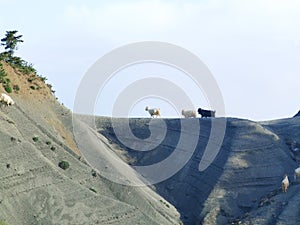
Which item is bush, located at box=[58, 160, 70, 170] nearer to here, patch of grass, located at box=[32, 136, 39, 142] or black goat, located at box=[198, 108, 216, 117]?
patch of grass, located at box=[32, 136, 39, 142]

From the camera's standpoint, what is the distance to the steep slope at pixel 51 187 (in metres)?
60.7

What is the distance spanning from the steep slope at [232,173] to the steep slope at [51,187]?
5557 millimetres

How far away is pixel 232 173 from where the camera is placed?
86.9m

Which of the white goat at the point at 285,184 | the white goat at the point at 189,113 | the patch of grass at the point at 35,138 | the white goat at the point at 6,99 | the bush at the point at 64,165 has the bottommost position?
the white goat at the point at 285,184

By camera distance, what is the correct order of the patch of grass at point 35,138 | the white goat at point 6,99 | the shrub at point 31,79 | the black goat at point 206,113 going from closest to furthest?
the patch of grass at point 35,138
the white goat at point 6,99
the shrub at point 31,79
the black goat at point 206,113

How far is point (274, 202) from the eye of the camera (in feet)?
250

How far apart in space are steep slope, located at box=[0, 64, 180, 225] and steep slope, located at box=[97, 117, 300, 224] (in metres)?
5.56

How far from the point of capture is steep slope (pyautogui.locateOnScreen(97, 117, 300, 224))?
7769 cm

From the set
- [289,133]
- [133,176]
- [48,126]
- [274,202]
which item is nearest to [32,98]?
[48,126]

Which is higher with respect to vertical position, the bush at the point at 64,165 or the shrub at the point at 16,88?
the shrub at the point at 16,88

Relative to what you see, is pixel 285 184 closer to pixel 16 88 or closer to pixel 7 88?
pixel 16 88

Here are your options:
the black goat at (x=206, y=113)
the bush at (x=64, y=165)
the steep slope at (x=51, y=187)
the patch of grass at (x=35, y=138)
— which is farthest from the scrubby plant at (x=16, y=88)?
the black goat at (x=206, y=113)

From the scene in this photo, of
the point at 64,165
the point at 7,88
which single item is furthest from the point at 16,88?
the point at 64,165

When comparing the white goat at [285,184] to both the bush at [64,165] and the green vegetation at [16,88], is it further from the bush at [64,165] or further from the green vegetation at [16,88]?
the green vegetation at [16,88]
